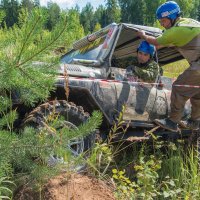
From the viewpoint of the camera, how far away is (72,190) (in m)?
3.63

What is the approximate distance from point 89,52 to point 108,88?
3.08ft

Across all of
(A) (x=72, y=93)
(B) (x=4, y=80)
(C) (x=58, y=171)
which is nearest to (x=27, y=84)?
(B) (x=4, y=80)

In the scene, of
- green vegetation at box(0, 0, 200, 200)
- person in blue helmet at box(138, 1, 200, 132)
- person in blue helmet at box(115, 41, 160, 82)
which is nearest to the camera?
green vegetation at box(0, 0, 200, 200)

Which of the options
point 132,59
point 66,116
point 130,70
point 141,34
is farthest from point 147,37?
point 66,116

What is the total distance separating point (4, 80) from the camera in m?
2.49

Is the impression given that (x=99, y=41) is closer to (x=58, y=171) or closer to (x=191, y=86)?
(x=191, y=86)

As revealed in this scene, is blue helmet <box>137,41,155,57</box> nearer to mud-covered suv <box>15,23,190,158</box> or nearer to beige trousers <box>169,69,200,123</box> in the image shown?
mud-covered suv <box>15,23,190,158</box>

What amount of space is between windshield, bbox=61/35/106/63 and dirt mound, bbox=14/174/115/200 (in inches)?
86.5

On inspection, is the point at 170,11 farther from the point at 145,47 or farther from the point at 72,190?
the point at 72,190

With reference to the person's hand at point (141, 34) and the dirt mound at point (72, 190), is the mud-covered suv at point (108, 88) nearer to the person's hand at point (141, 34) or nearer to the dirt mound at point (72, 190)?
the person's hand at point (141, 34)

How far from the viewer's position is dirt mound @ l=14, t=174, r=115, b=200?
11.4 feet

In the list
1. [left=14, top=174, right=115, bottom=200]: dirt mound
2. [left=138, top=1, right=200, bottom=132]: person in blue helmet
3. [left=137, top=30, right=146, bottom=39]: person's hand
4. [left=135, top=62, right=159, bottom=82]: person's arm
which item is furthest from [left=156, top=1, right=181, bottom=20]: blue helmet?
[left=14, top=174, right=115, bottom=200]: dirt mound

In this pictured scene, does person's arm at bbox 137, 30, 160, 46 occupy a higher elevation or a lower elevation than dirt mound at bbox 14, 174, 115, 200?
higher

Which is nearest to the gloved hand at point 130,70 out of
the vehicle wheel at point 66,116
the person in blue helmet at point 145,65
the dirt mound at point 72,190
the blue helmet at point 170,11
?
the person in blue helmet at point 145,65
